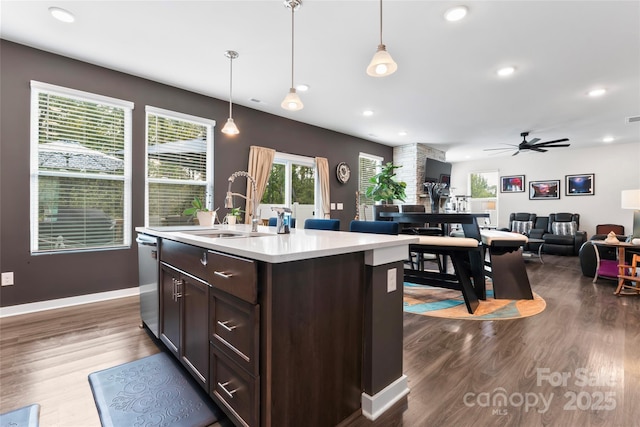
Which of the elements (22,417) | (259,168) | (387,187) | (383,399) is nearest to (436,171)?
(387,187)

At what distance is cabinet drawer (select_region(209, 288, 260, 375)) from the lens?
3.88 feet

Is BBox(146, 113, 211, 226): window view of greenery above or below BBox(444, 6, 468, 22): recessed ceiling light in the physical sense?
below

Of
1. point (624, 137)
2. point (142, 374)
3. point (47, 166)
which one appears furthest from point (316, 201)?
point (624, 137)

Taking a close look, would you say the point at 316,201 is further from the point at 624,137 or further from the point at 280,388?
the point at 624,137

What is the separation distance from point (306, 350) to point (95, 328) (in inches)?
95.6

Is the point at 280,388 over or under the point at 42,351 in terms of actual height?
over

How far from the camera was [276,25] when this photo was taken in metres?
2.65

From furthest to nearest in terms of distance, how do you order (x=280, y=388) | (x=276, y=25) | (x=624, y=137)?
(x=624, y=137) → (x=276, y=25) → (x=280, y=388)

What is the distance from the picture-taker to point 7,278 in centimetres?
295

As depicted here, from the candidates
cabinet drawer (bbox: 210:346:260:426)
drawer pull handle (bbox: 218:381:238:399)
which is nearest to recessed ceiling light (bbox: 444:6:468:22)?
cabinet drawer (bbox: 210:346:260:426)

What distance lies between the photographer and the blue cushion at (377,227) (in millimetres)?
2207

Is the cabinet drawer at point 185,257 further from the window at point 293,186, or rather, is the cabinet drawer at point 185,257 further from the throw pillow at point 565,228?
the throw pillow at point 565,228

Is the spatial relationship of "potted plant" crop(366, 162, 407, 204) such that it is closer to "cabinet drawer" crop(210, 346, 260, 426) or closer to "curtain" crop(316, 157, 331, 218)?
"curtain" crop(316, 157, 331, 218)

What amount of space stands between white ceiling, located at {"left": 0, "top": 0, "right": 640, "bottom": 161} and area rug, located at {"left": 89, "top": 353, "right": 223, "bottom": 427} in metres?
2.76
